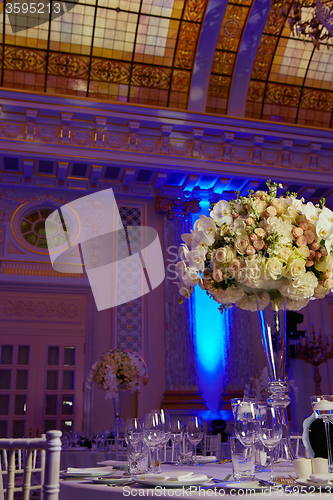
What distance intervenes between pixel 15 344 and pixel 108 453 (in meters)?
2.95

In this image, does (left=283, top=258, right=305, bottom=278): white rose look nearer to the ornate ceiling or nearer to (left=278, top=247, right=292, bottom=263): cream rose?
(left=278, top=247, right=292, bottom=263): cream rose

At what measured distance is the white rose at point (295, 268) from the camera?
6.62 feet

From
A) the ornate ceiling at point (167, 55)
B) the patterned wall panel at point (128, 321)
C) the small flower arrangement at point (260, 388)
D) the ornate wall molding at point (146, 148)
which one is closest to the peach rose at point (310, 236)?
the small flower arrangement at point (260, 388)

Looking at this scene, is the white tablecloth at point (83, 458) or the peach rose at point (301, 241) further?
the white tablecloth at point (83, 458)

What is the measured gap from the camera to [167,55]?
334 inches

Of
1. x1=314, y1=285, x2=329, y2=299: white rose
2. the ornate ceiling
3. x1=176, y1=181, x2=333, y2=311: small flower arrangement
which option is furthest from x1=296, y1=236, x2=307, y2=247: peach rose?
the ornate ceiling

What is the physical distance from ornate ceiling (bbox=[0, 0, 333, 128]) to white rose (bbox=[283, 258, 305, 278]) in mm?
6937

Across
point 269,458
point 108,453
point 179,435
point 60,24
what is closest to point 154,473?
point 179,435

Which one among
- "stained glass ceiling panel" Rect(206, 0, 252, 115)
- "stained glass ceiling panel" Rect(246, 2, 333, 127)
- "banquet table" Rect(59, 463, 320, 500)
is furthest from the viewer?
"stained glass ceiling panel" Rect(246, 2, 333, 127)

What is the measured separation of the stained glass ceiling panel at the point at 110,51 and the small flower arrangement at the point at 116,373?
4.67m

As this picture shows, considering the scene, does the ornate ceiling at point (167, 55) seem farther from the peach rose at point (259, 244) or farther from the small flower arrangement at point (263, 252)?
the peach rose at point (259, 244)

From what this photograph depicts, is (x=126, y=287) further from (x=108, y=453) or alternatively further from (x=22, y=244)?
(x=108, y=453)

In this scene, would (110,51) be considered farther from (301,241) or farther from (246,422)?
(246,422)

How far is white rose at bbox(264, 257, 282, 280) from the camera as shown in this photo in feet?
6.59
